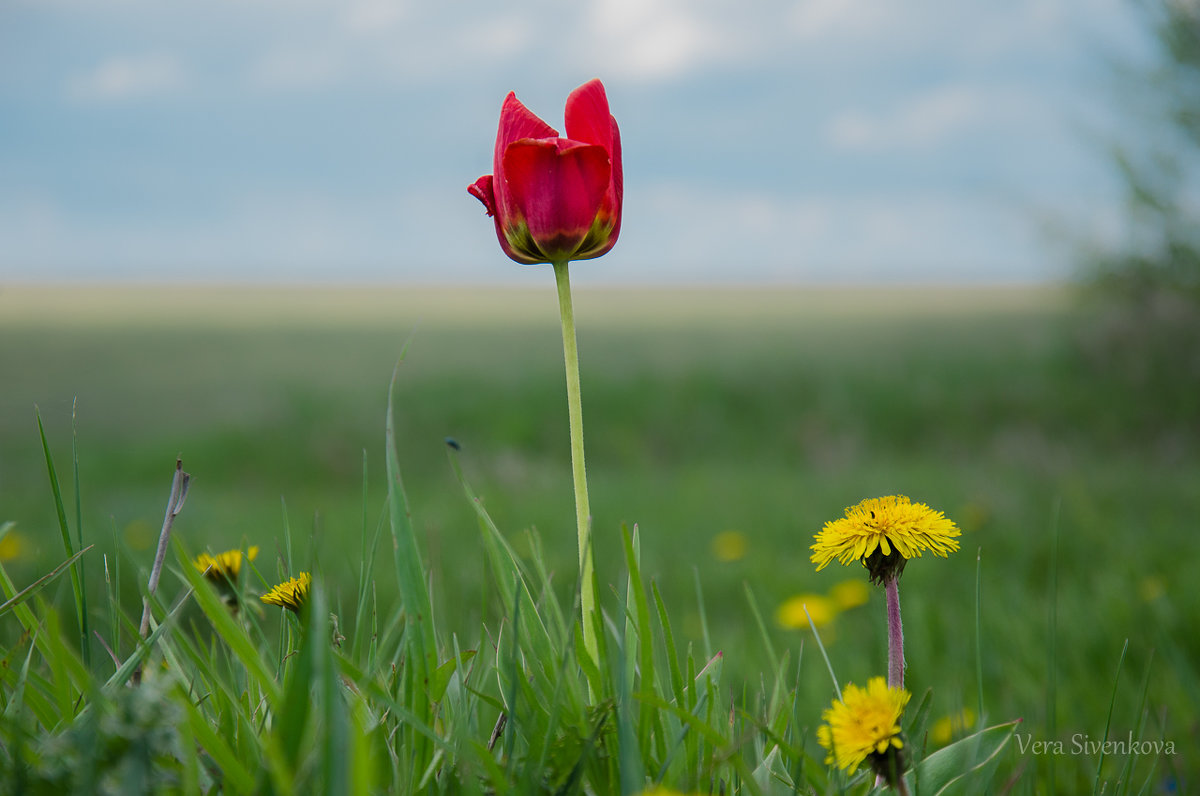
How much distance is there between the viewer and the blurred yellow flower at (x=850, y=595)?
2779 millimetres

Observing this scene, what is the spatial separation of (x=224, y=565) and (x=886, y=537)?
0.87 meters

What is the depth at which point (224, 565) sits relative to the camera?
113 centimetres

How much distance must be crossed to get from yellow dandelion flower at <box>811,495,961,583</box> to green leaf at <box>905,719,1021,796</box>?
7.1 inches

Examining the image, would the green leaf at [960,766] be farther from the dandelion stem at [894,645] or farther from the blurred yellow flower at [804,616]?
the blurred yellow flower at [804,616]

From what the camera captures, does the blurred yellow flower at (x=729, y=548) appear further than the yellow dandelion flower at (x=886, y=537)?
Yes

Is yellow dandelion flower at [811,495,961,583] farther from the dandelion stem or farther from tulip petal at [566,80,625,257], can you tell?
tulip petal at [566,80,625,257]

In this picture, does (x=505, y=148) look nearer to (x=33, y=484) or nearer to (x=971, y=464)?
(x=971, y=464)

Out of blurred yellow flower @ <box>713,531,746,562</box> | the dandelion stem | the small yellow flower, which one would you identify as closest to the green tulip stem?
the dandelion stem

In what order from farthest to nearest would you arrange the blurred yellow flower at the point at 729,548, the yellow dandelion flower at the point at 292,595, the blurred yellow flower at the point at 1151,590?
the blurred yellow flower at the point at 729,548
the blurred yellow flower at the point at 1151,590
the yellow dandelion flower at the point at 292,595

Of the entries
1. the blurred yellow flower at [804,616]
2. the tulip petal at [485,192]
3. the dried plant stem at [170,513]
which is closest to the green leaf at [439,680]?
the dried plant stem at [170,513]

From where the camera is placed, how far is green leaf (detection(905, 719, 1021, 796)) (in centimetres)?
80

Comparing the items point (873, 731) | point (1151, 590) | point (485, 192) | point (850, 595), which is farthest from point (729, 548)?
point (873, 731)

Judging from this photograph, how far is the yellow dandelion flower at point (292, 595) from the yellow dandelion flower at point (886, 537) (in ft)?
1.83

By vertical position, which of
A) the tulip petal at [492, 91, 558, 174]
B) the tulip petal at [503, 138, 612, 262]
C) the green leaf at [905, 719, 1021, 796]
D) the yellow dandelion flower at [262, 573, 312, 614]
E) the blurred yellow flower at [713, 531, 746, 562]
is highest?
the tulip petal at [492, 91, 558, 174]
